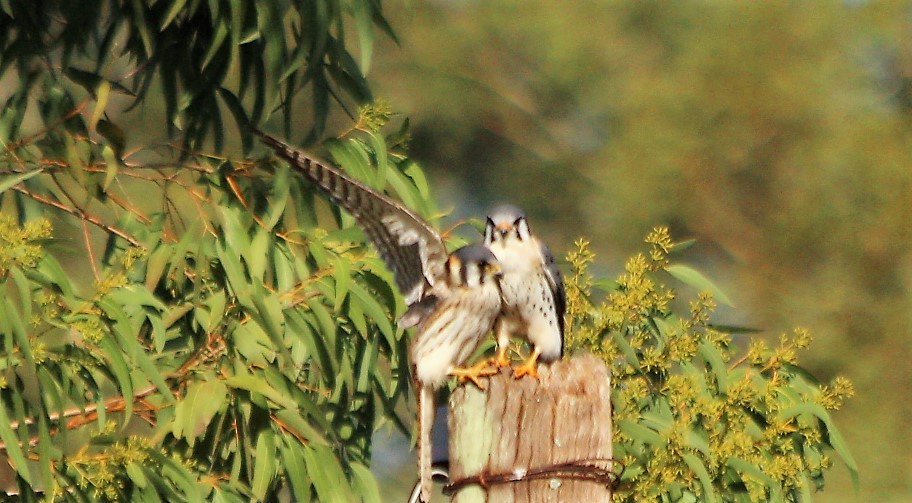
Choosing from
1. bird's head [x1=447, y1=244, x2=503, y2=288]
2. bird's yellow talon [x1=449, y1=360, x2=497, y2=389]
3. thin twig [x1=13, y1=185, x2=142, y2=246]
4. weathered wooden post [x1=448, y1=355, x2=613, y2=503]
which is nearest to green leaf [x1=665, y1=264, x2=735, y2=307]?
bird's head [x1=447, y1=244, x2=503, y2=288]

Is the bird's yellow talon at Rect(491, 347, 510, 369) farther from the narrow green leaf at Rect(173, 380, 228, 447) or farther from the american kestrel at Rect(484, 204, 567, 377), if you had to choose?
the narrow green leaf at Rect(173, 380, 228, 447)

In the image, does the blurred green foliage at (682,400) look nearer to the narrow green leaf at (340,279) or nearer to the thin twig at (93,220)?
the narrow green leaf at (340,279)

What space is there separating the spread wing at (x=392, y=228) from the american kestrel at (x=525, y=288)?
0.18m

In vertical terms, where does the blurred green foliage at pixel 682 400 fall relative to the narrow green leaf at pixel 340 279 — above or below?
below

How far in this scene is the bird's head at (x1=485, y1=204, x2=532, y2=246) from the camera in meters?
4.20

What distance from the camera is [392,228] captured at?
406cm

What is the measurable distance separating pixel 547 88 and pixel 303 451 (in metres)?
10.2

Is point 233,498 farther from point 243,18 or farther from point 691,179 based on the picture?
point 691,179

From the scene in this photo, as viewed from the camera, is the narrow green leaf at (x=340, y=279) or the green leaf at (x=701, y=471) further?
the narrow green leaf at (x=340, y=279)

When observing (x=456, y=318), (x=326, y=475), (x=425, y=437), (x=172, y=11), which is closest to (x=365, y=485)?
(x=326, y=475)

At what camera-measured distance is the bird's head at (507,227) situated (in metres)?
4.20

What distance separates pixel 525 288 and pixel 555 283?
12 cm

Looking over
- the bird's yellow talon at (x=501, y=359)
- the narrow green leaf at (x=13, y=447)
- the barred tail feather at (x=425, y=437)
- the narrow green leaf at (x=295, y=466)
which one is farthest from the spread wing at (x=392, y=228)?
the narrow green leaf at (x=13, y=447)

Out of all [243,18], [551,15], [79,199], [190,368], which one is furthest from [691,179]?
[190,368]
